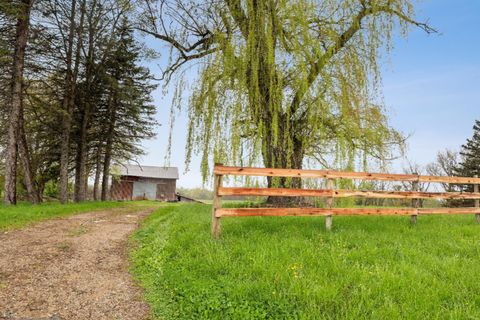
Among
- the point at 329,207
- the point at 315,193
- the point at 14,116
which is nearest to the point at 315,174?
the point at 315,193

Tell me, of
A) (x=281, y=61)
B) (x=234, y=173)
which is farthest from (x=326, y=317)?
(x=281, y=61)

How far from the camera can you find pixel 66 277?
5715 mm

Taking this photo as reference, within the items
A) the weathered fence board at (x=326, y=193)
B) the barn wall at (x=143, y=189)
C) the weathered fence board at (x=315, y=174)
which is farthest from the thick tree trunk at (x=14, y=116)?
the barn wall at (x=143, y=189)

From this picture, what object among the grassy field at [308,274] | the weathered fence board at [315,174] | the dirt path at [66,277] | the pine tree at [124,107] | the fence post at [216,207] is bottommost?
the dirt path at [66,277]

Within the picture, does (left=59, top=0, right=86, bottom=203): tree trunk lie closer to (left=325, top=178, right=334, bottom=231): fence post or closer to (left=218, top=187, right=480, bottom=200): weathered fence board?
(left=218, top=187, right=480, bottom=200): weathered fence board

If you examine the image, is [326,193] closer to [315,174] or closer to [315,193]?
→ [315,193]

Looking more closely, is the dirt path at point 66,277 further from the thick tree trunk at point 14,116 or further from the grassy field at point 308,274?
the thick tree trunk at point 14,116

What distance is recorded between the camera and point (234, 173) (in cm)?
741

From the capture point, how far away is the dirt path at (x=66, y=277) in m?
4.46

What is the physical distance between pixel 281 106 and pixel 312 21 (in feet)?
8.98

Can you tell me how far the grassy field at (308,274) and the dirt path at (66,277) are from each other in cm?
42

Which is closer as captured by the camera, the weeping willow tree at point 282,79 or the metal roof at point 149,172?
the weeping willow tree at point 282,79

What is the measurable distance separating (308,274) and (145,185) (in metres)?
39.4

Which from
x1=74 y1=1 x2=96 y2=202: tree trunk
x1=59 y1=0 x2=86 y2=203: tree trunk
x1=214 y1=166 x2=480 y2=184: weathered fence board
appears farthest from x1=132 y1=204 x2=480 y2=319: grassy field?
x1=74 y1=1 x2=96 y2=202: tree trunk
